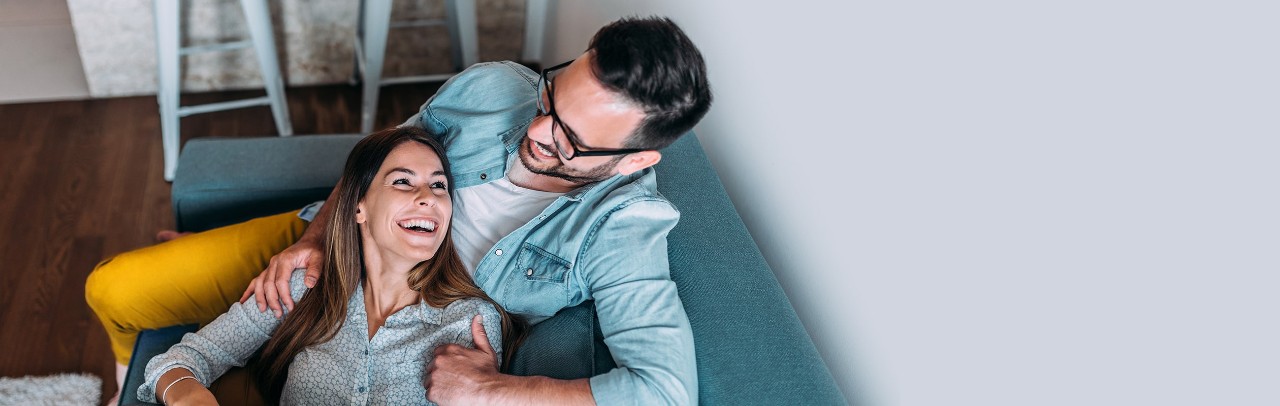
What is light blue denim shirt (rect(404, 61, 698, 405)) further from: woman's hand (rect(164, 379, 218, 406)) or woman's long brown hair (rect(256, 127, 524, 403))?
woman's hand (rect(164, 379, 218, 406))

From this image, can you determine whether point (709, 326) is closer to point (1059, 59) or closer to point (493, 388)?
point (493, 388)

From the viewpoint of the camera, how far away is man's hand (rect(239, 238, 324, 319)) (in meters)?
1.69

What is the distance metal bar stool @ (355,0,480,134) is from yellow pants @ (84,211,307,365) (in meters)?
1.10

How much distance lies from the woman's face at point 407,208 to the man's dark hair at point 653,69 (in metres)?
0.43

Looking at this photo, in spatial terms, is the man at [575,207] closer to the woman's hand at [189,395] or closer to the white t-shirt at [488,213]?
the white t-shirt at [488,213]

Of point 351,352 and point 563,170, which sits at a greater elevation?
point 563,170

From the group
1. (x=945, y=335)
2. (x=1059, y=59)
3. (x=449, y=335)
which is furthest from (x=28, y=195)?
(x=1059, y=59)

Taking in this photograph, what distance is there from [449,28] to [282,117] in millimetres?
650

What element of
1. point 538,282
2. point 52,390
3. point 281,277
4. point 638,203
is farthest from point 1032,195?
point 52,390

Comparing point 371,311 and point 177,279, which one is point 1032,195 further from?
point 177,279

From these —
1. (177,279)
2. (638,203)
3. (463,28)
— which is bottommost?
(177,279)

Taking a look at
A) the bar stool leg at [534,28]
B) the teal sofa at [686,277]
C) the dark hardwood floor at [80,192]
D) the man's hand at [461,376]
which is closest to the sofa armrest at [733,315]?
the teal sofa at [686,277]

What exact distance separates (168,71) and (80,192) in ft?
1.63

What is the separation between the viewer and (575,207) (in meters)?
1.65
